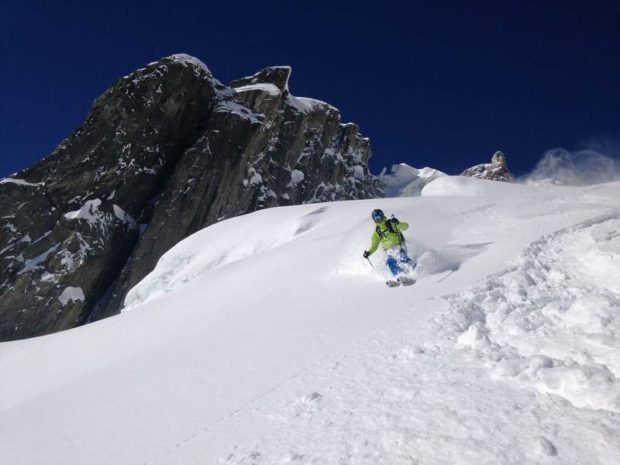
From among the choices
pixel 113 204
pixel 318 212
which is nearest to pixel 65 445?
pixel 318 212

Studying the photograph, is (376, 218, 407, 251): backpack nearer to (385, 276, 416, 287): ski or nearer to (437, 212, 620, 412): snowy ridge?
(385, 276, 416, 287): ski

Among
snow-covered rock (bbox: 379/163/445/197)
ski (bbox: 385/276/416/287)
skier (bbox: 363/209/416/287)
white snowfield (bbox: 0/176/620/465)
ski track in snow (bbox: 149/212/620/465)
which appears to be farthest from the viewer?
snow-covered rock (bbox: 379/163/445/197)

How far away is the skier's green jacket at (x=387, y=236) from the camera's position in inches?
353

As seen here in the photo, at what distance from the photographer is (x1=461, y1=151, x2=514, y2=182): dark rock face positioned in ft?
488

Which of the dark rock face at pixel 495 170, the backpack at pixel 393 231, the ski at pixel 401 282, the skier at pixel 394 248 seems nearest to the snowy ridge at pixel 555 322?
the ski at pixel 401 282

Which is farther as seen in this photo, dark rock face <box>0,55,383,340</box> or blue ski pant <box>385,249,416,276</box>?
dark rock face <box>0,55,383,340</box>

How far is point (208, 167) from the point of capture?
4522 centimetres

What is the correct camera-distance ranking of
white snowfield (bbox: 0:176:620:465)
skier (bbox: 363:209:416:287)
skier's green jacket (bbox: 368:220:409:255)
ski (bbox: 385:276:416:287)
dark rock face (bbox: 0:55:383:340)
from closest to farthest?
1. white snowfield (bbox: 0:176:620:465)
2. ski (bbox: 385:276:416:287)
3. skier (bbox: 363:209:416:287)
4. skier's green jacket (bbox: 368:220:409:255)
5. dark rock face (bbox: 0:55:383:340)

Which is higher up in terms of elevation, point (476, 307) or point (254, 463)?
point (476, 307)

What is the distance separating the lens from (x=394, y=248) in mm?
8844

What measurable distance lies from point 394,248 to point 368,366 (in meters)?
4.66

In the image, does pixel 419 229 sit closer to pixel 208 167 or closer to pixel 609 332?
pixel 609 332

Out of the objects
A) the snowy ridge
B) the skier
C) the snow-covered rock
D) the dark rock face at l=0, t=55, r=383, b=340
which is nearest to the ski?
the skier

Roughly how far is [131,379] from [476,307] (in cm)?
530
